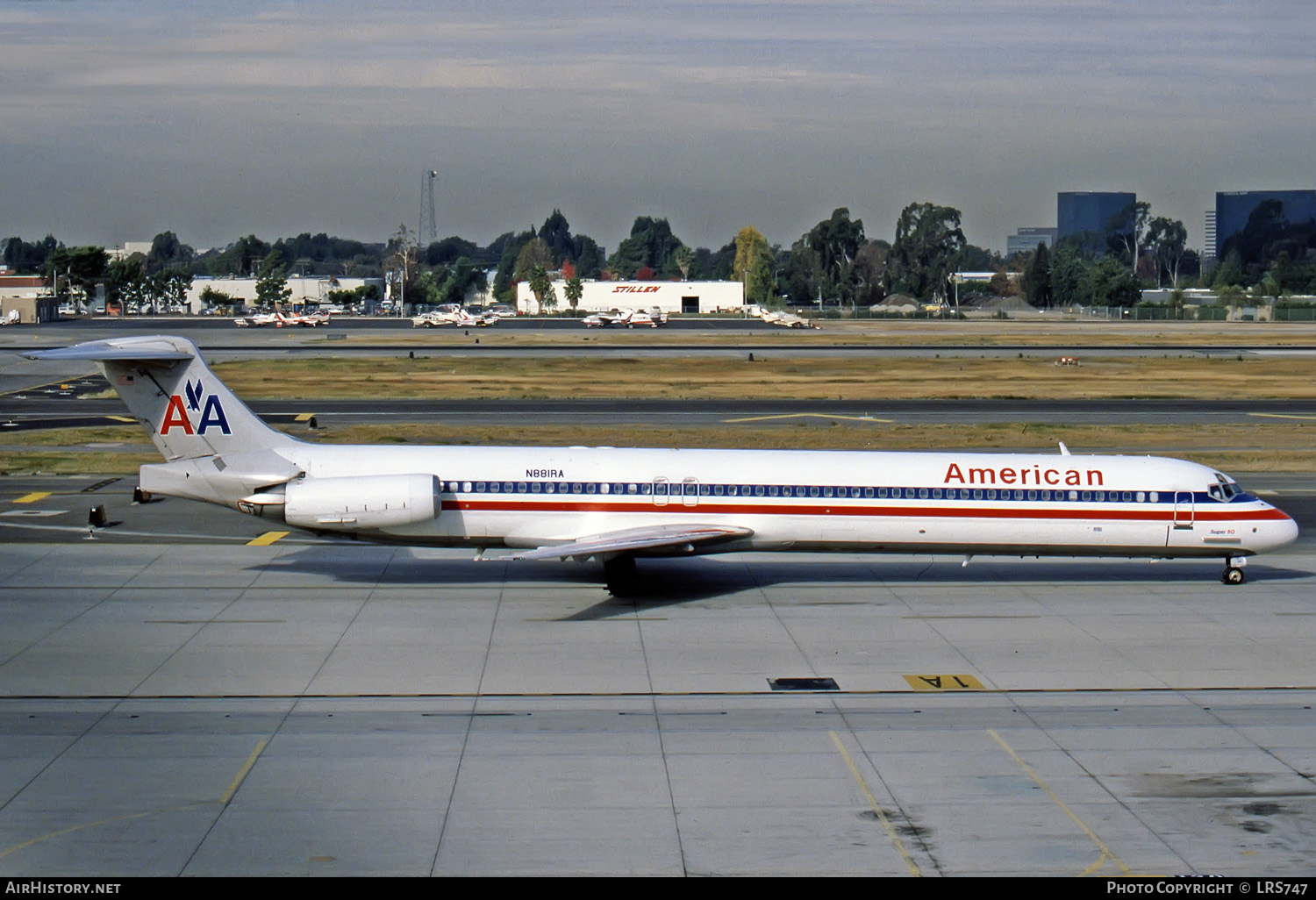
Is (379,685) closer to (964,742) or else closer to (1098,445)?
(964,742)

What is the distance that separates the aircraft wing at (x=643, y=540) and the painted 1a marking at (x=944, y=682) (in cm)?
605

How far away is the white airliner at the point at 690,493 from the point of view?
27.7 meters

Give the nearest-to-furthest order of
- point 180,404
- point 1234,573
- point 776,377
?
1. point 180,404
2. point 1234,573
3. point 776,377

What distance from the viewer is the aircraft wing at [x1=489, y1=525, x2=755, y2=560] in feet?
84.7

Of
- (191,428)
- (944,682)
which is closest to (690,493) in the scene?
(944,682)

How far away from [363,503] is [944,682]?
1213 centimetres

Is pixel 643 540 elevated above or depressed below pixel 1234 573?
above

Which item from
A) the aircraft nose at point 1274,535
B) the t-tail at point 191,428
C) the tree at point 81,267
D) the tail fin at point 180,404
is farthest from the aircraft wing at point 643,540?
the tree at point 81,267

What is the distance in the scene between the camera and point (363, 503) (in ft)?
88.5

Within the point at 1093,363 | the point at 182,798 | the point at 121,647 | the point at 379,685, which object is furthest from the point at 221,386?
the point at 1093,363

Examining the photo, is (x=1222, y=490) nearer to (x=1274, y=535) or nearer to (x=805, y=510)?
(x=1274, y=535)

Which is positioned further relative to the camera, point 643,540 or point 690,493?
point 690,493

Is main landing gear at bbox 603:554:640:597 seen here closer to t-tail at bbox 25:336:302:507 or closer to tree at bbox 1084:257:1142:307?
t-tail at bbox 25:336:302:507

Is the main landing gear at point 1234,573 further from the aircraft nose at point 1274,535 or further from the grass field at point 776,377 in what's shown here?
the grass field at point 776,377
